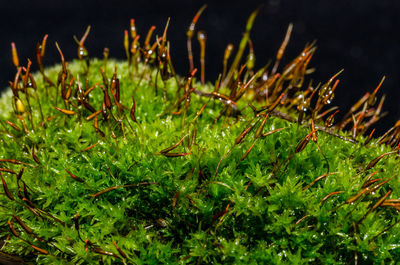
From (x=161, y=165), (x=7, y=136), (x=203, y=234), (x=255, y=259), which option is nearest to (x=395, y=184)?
(x=255, y=259)

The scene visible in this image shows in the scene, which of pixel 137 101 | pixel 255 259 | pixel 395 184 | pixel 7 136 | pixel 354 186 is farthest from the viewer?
pixel 137 101

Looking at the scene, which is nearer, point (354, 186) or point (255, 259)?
point (255, 259)

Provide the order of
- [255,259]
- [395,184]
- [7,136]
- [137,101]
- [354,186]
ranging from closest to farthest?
1. [255,259]
2. [354,186]
3. [395,184]
4. [7,136]
5. [137,101]

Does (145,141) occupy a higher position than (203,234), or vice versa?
(145,141)

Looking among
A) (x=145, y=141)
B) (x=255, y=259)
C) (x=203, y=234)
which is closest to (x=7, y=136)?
(x=145, y=141)

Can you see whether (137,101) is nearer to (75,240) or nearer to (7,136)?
(7,136)

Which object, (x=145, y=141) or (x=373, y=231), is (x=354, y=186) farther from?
(x=145, y=141)
